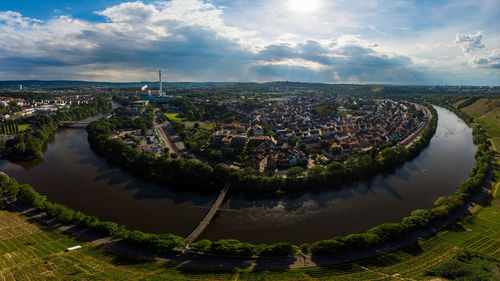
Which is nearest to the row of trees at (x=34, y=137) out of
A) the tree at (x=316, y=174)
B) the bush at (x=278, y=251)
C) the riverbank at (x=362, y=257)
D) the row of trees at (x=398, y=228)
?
the riverbank at (x=362, y=257)

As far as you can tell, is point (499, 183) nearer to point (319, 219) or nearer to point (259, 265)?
point (319, 219)

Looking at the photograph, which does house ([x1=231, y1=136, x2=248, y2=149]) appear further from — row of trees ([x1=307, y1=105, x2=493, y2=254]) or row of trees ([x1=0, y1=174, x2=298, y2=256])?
row of trees ([x1=307, y1=105, x2=493, y2=254])

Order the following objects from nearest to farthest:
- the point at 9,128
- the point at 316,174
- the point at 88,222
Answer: the point at 88,222 → the point at 316,174 → the point at 9,128

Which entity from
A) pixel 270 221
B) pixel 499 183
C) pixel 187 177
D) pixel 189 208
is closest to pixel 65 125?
pixel 187 177

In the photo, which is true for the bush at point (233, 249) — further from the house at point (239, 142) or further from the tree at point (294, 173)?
the house at point (239, 142)

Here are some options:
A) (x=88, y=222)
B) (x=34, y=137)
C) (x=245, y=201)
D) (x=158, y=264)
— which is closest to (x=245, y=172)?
(x=245, y=201)

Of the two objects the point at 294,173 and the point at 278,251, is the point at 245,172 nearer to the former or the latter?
the point at 294,173

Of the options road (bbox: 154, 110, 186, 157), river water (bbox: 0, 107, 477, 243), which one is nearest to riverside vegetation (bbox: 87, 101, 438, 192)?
river water (bbox: 0, 107, 477, 243)
